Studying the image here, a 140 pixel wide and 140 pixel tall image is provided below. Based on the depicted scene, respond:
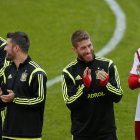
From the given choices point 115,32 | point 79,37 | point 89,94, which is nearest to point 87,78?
point 89,94

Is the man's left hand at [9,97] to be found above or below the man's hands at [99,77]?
below

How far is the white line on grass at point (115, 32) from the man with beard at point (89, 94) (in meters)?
5.84

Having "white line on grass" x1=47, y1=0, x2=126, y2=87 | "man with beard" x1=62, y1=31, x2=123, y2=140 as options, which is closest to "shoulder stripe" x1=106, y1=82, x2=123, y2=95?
"man with beard" x1=62, y1=31, x2=123, y2=140

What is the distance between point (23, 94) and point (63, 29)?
977 cm

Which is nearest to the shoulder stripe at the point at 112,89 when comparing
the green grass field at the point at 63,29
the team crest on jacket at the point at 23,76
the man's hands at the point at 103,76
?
the man's hands at the point at 103,76

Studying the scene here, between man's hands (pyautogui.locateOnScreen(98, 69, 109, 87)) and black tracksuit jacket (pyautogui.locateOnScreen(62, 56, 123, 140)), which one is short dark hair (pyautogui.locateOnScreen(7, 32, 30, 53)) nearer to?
black tracksuit jacket (pyautogui.locateOnScreen(62, 56, 123, 140))

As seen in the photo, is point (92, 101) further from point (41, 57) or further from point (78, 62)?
point (41, 57)

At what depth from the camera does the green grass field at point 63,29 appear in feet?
40.0

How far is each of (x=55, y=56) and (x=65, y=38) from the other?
137cm

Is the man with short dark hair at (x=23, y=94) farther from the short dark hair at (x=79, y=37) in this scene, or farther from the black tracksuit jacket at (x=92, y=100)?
the short dark hair at (x=79, y=37)

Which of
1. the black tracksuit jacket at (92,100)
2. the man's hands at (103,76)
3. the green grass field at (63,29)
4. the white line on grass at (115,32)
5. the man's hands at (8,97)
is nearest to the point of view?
the man's hands at (103,76)

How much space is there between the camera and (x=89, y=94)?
6.95 m

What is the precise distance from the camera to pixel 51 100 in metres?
12.1

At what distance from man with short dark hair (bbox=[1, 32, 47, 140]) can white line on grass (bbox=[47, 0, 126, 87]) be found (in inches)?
225
